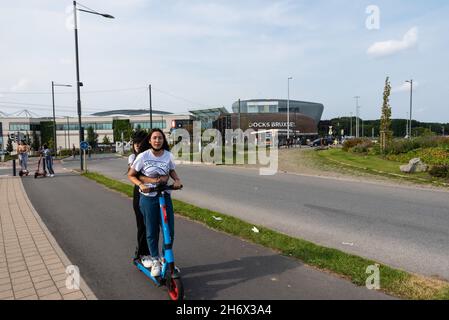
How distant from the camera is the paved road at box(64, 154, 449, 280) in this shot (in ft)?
18.8

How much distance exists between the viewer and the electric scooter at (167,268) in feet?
12.6

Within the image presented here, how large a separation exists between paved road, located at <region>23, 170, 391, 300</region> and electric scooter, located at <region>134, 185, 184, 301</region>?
14 cm

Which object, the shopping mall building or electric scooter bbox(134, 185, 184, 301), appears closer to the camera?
electric scooter bbox(134, 185, 184, 301)

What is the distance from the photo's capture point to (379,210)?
Result: 28.7 ft

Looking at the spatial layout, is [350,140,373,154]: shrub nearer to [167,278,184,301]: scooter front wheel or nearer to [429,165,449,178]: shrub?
[429,165,449,178]: shrub

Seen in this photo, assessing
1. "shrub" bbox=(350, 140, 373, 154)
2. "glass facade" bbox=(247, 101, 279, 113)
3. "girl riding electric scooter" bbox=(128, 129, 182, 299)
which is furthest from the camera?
"glass facade" bbox=(247, 101, 279, 113)

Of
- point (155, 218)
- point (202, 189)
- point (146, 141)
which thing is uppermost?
point (146, 141)

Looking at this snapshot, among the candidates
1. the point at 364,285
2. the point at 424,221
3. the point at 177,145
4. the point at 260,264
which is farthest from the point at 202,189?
Answer: the point at 177,145

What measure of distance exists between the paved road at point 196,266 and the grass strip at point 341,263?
0.20m

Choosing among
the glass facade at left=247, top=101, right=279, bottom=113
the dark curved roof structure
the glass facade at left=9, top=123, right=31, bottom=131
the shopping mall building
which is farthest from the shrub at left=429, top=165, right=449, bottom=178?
the glass facade at left=9, top=123, right=31, bottom=131

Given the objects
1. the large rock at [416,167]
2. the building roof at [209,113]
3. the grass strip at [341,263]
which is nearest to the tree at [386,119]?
the large rock at [416,167]

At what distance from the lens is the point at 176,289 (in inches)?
151
